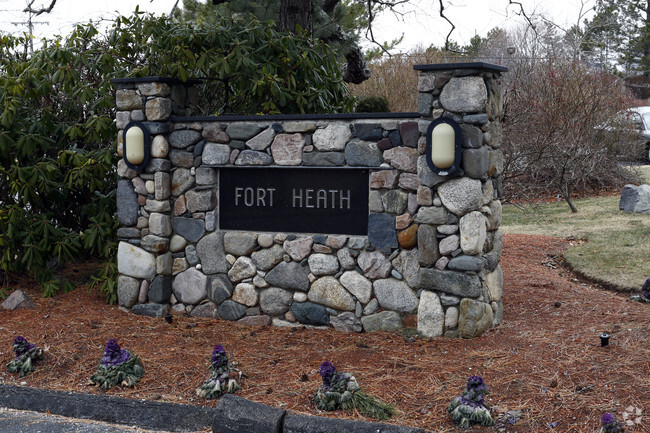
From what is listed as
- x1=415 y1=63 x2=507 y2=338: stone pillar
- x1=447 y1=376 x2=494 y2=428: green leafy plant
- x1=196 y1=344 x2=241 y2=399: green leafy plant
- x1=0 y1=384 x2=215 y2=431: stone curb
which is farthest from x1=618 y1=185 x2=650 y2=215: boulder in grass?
x1=0 y1=384 x2=215 y2=431: stone curb

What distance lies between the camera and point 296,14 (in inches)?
288

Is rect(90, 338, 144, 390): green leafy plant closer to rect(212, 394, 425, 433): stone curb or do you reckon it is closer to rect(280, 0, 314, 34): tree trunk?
rect(212, 394, 425, 433): stone curb

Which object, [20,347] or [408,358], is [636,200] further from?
[20,347]

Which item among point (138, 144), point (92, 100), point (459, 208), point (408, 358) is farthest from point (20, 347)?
point (459, 208)

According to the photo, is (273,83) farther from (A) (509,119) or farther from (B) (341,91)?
(A) (509,119)

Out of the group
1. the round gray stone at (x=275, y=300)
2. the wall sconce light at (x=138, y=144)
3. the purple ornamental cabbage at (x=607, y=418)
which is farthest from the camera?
the wall sconce light at (x=138, y=144)

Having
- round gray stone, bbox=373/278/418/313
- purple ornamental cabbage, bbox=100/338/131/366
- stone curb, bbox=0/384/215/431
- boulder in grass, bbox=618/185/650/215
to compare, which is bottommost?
stone curb, bbox=0/384/215/431

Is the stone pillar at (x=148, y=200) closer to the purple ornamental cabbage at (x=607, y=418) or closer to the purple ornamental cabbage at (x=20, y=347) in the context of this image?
the purple ornamental cabbage at (x=20, y=347)

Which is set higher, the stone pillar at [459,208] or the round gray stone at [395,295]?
the stone pillar at [459,208]

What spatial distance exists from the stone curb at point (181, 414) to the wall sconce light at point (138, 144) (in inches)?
79.6

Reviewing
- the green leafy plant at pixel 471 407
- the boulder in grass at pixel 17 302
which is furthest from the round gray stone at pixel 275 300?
the boulder in grass at pixel 17 302

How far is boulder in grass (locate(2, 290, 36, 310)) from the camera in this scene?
5.98 metres

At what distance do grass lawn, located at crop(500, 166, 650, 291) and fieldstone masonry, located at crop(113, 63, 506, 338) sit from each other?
109 inches

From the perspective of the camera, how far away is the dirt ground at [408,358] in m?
3.79
